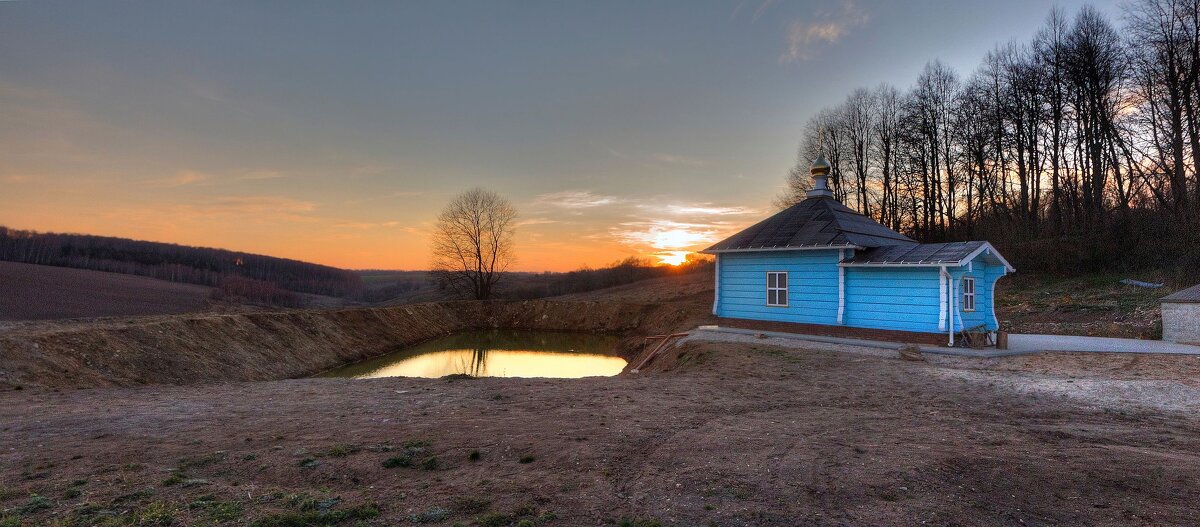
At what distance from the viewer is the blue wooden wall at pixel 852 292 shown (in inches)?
506

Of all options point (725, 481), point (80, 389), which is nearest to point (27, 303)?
point (80, 389)

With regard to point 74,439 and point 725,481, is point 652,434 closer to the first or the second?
point 725,481

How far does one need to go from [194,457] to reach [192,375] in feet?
35.0

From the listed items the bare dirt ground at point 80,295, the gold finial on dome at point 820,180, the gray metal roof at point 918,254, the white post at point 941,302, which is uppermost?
the gold finial on dome at point 820,180

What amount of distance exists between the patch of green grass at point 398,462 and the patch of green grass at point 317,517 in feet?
3.66

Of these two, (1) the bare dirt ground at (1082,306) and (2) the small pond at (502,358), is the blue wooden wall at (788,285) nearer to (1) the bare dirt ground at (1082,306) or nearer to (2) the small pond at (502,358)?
(2) the small pond at (502,358)

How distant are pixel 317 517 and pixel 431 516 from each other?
2.84 feet

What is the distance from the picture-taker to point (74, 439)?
6055 mm

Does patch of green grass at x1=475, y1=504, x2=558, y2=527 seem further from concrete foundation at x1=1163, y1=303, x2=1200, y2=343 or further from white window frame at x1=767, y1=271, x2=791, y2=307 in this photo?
concrete foundation at x1=1163, y1=303, x2=1200, y2=343

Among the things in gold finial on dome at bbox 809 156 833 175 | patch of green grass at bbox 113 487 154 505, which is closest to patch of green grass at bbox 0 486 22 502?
patch of green grass at bbox 113 487 154 505

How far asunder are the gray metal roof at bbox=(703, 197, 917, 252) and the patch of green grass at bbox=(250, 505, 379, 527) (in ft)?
44.3

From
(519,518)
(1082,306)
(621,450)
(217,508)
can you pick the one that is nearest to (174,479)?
(217,508)

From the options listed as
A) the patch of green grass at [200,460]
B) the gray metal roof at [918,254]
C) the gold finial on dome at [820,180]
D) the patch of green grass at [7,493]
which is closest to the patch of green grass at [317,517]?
the patch of green grass at [200,460]

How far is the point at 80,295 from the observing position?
1919 cm
